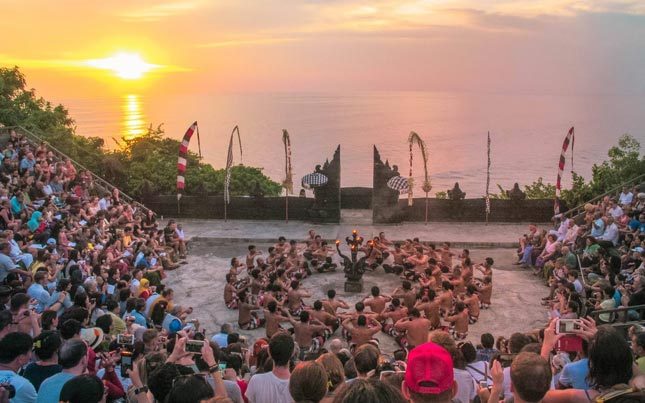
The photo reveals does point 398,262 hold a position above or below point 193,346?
below

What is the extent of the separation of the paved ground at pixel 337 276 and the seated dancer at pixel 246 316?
0.55ft

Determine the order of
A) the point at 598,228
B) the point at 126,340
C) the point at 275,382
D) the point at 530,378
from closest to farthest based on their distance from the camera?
the point at 530,378
the point at 275,382
the point at 126,340
the point at 598,228

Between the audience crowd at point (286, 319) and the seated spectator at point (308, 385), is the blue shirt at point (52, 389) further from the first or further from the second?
the seated spectator at point (308, 385)

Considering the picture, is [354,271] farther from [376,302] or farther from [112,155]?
[112,155]

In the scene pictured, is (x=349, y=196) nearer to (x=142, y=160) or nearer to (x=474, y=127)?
(x=142, y=160)

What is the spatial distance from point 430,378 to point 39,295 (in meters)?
8.70

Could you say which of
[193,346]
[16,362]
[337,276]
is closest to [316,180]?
[337,276]

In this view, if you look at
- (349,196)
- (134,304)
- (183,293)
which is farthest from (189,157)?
(134,304)

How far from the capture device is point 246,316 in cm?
1306

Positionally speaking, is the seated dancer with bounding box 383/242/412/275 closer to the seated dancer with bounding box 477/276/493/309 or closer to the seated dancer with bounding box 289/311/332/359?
the seated dancer with bounding box 477/276/493/309

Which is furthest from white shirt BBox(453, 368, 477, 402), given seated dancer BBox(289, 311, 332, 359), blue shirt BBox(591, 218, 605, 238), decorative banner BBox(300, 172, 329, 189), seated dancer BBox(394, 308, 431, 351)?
decorative banner BBox(300, 172, 329, 189)

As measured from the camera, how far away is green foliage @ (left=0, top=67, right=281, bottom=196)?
2719 centimetres

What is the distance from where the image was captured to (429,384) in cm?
369

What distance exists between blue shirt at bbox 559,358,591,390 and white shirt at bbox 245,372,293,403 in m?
2.68
